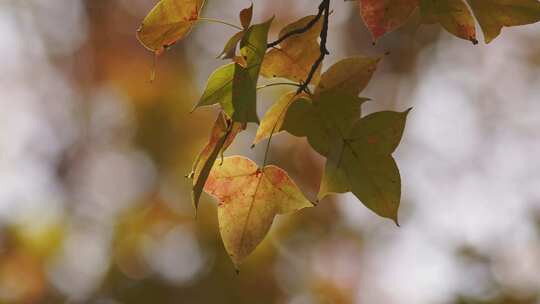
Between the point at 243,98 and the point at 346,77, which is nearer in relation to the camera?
the point at 243,98

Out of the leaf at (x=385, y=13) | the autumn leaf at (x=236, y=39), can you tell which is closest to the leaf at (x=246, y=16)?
the autumn leaf at (x=236, y=39)

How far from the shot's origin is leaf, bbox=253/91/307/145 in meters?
0.75

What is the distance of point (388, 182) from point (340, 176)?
0.04 meters

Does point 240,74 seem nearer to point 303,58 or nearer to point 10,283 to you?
point 303,58

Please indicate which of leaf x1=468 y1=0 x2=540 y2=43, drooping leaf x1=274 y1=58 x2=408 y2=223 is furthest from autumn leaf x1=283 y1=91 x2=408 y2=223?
leaf x1=468 y1=0 x2=540 y2=43

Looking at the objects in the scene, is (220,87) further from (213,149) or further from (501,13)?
(501,13)

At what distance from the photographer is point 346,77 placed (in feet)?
2.48

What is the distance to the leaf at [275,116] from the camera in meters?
0.75

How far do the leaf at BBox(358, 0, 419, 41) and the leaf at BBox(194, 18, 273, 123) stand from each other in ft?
0.39

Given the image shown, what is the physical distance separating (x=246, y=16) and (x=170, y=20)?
85 mm

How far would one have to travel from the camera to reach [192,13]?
2.44 ft

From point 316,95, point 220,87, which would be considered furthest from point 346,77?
point 220,87

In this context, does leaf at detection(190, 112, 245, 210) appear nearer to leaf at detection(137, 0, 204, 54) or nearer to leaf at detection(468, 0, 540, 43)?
leaf at detection(137, 0, 204, 54)

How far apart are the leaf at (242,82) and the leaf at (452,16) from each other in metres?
0.14
